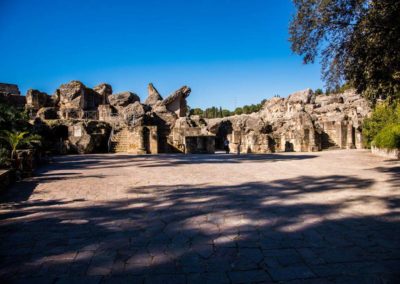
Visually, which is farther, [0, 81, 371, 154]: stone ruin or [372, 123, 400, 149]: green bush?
[0, 81, 371, 154]: stone ruin

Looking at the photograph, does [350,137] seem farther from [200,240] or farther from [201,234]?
[200,240]

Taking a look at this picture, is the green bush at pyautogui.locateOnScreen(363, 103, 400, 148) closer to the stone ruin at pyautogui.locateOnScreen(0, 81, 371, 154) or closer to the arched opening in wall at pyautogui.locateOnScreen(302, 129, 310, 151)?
the stone ruin at pyautogui.locateOnScreen(0, 81, 371, 154)

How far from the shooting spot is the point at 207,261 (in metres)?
2.65

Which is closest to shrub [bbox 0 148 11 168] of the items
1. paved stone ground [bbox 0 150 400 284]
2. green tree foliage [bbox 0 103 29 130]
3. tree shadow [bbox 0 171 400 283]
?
paved stone ground [bbox 0 150 400 284]

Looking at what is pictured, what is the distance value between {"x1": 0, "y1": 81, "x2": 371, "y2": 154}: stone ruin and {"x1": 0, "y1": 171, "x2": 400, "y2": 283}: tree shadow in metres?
11.8

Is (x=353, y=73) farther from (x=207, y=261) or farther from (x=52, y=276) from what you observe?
(x=52, y=276)

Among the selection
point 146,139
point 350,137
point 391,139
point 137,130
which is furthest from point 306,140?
point 137,130

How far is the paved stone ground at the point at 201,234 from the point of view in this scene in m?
2.43

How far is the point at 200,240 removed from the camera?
3.15m

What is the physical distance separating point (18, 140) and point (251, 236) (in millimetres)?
8182

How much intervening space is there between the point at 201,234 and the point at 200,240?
0.18m

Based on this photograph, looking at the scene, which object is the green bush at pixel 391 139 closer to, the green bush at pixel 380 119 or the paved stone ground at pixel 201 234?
the green bush at pixel 380 119

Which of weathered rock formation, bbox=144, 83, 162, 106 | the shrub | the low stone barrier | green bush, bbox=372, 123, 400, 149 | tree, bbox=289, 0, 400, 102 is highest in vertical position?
weathered rock formation, bbox=144, 83, 162, 106

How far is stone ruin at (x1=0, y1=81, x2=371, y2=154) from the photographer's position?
18.9m
